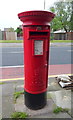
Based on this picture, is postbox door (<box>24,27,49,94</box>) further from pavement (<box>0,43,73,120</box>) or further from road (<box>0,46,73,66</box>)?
road (<box>0,46,73,66</box>)

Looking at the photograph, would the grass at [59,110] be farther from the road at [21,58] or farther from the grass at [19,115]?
the road at [21,58]

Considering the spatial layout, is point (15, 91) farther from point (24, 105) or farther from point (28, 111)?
point (28, 111)

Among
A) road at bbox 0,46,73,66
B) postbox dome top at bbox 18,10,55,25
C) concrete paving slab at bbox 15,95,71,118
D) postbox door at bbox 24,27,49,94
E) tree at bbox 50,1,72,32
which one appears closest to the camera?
postbox dome top at bbox 18,10,55,25

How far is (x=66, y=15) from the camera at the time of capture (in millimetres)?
34000

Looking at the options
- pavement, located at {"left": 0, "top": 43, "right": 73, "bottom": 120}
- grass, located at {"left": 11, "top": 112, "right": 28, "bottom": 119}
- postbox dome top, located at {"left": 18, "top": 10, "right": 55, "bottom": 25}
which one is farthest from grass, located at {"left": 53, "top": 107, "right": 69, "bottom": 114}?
postbox dome top, located at {"left": 18, "top": 10, "right": 55, "bottom": 25}

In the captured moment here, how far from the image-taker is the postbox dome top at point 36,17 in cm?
195

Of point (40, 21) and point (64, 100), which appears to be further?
point (64, 100)

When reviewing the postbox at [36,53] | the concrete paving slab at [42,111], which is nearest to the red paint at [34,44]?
the postbox at [36,53]

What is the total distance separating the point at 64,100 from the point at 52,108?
413 mm

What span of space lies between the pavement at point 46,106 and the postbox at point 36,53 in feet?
0.45

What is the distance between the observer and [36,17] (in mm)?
1980

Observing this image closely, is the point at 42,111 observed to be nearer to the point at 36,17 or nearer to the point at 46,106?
the point at 46,106

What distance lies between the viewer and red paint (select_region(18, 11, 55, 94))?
6.63ft

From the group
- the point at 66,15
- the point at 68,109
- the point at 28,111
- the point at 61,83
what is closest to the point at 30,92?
the point at 28,111
